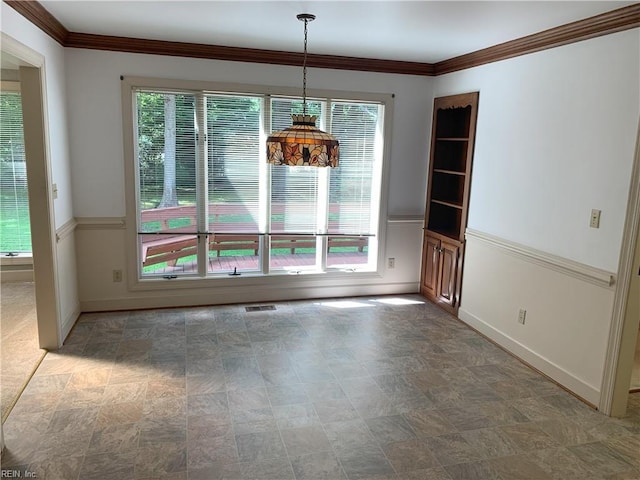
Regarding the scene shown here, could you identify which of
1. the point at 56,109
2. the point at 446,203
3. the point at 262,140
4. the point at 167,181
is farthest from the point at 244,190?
the point at 446,203

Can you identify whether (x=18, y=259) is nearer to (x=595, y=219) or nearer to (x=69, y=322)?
(x=69, y=322)

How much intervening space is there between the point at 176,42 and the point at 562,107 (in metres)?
3.23

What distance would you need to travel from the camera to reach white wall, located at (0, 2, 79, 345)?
339cm

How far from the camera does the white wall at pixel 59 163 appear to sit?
339 centimetres

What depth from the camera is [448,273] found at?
480 centimetres

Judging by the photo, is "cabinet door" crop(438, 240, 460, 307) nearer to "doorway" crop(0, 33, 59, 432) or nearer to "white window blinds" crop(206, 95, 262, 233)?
"white window blinds" crop(206, 95, 262, 233)

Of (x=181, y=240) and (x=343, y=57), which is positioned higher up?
(x=343, y=57)

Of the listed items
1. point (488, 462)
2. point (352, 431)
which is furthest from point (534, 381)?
point (352, 431)

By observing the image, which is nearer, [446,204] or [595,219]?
[595,219]

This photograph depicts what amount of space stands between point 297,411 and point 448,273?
2491 mm

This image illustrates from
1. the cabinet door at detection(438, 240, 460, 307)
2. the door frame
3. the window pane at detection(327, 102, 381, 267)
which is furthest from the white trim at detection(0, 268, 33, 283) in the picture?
the cabinet door at detection(438, 240, 460, 307)

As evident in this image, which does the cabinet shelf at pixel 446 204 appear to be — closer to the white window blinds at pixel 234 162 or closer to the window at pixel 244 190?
the window at pixel 244 190

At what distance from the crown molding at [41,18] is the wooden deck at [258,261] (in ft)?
7.24

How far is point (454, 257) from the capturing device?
4684 mm
